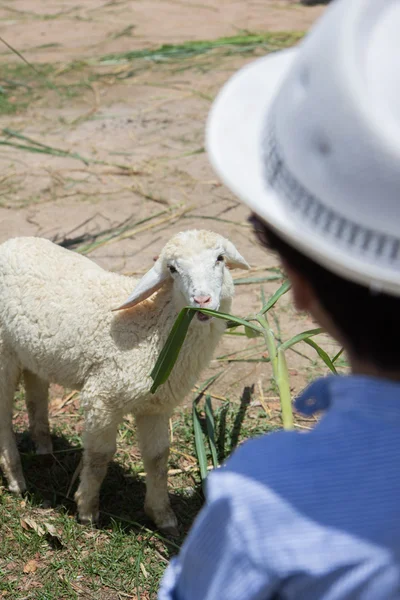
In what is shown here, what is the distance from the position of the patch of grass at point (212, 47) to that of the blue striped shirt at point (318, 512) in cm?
930

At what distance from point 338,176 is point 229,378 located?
3682mm

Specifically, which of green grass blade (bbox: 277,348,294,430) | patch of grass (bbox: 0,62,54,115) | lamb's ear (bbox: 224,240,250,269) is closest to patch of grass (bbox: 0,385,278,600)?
lamb's ear (bbox: 224,240,250,269)

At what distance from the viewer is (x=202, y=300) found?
3074 millimetres

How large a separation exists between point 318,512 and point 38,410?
11.2 feet

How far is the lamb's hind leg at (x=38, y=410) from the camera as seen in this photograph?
4.08 meters

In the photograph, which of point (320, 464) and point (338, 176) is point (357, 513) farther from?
point (338, 176)

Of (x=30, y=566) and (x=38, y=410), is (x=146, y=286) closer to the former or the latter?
(x=38, y=410)

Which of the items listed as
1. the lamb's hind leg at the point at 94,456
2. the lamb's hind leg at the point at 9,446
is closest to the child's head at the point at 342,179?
the lamb's hind leg at the point at 94,456

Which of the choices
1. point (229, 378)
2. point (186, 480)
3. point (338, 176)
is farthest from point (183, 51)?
point (338, 176)

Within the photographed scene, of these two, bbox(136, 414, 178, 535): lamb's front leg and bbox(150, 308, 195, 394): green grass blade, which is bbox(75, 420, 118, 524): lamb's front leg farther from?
bbox(150, 308, 195, 394): green grass blade

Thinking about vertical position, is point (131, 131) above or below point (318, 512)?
below

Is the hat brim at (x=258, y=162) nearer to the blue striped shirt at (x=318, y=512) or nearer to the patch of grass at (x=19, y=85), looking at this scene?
the blue striped shirt at (x=318, y=512)

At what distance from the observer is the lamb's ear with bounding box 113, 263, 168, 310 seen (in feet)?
10.9

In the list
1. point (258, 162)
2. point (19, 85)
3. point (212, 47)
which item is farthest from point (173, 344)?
point (212, 47)
